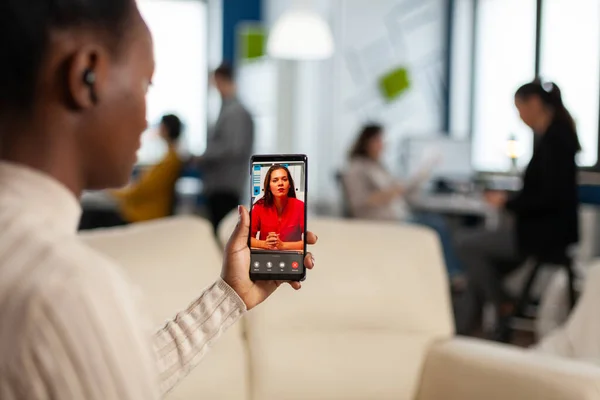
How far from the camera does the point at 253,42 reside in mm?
6660

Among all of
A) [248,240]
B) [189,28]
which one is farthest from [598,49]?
[248,240]

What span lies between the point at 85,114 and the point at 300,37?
4457 mm

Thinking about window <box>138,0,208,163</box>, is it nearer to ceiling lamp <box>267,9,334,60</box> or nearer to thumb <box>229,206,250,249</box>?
ceiling lamp <box>267,9,334,60</box>

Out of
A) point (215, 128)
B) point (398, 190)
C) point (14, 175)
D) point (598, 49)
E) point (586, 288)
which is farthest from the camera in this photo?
point (598, 49)

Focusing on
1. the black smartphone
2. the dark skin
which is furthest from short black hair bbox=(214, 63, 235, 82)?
the dark skin

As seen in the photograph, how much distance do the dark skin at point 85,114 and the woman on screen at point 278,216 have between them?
0.33 metres

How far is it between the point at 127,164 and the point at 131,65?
0.07 metres

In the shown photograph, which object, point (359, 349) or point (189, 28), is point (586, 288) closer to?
point (359, 349)

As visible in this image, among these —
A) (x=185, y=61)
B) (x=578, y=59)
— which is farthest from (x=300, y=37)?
(x=185, y=61)

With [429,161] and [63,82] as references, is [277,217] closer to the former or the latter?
[63,82]

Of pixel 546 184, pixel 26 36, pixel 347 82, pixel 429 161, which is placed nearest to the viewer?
pixel 26 36

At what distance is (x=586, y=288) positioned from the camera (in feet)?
8.32

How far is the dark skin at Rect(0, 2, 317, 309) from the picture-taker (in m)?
0.53

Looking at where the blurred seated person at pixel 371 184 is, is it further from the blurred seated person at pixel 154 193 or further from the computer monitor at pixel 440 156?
the computer monitor at pixel 440 156
